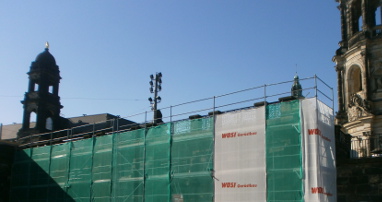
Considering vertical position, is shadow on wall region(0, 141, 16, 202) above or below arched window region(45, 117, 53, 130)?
below

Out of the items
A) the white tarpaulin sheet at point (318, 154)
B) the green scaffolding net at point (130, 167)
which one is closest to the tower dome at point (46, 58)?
the green scaffolding net at point (130, 167)

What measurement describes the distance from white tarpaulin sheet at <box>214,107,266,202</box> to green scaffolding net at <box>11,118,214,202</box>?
1.76 feet

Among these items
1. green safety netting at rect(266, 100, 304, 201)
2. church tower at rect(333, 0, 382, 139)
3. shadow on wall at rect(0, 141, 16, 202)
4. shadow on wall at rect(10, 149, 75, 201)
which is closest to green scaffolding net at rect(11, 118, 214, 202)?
shadow on wall at rect(10, 149, 75, 201)

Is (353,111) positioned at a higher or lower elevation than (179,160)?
higher

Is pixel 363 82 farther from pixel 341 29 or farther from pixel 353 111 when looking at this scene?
pixel 341 29

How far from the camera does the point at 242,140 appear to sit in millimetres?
20188

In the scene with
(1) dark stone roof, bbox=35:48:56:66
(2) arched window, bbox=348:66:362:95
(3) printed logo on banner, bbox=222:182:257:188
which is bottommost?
(3) printed logo on banner, bbox=222:182:257:188

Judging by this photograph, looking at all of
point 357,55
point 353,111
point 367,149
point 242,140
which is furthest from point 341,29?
point 242,140

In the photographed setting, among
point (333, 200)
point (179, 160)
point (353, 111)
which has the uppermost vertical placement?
point (353, 111)

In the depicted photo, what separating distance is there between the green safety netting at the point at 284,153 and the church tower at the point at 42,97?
28.5 m

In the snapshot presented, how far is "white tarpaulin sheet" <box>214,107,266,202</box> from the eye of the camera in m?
19.4

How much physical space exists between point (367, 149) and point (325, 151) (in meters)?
6.85

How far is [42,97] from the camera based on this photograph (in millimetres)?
43719

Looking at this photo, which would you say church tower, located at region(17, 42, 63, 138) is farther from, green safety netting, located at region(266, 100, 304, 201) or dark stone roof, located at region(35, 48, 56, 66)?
green safety netting, located at region(266, 100, 304, 201)
